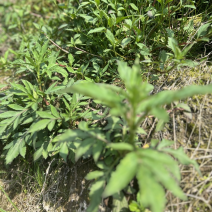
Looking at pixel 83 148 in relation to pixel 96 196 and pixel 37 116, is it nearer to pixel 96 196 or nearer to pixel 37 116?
pixel 96 196

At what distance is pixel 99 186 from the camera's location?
1.42m

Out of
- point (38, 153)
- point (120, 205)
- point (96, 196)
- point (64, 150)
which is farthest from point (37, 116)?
point (120, 205)

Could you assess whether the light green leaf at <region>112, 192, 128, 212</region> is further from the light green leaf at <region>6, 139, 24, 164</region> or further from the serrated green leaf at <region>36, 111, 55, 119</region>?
the light green leaf at <region>6, 139, 24, 164</region>

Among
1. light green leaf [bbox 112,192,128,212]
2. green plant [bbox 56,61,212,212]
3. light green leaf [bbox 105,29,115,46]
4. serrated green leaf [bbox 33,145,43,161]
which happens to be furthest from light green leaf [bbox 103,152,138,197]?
light green leaf [bbox 105,29,115,46]

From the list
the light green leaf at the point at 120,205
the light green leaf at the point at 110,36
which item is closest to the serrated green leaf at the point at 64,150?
the light green leaf at the point at 120,205

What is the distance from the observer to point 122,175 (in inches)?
40.9

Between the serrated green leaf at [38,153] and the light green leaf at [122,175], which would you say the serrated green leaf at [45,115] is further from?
the light green leaf at [122,175]

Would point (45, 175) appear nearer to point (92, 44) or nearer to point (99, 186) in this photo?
point (99, 186)

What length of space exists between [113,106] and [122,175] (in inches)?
16.3

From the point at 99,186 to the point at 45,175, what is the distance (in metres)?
0.96

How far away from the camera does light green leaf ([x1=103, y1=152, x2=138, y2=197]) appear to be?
1003mm

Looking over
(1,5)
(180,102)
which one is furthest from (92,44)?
(1,5)

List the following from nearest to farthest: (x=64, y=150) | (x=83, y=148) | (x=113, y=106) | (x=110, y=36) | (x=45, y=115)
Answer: (x=113, y=106), (x=83, y=148), (x=64, y=150), (x=45, y=115), (x=110, y=36)

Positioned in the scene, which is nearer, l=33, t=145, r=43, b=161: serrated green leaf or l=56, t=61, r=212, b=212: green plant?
l=56, t=61, r=212, b=212: green plant
